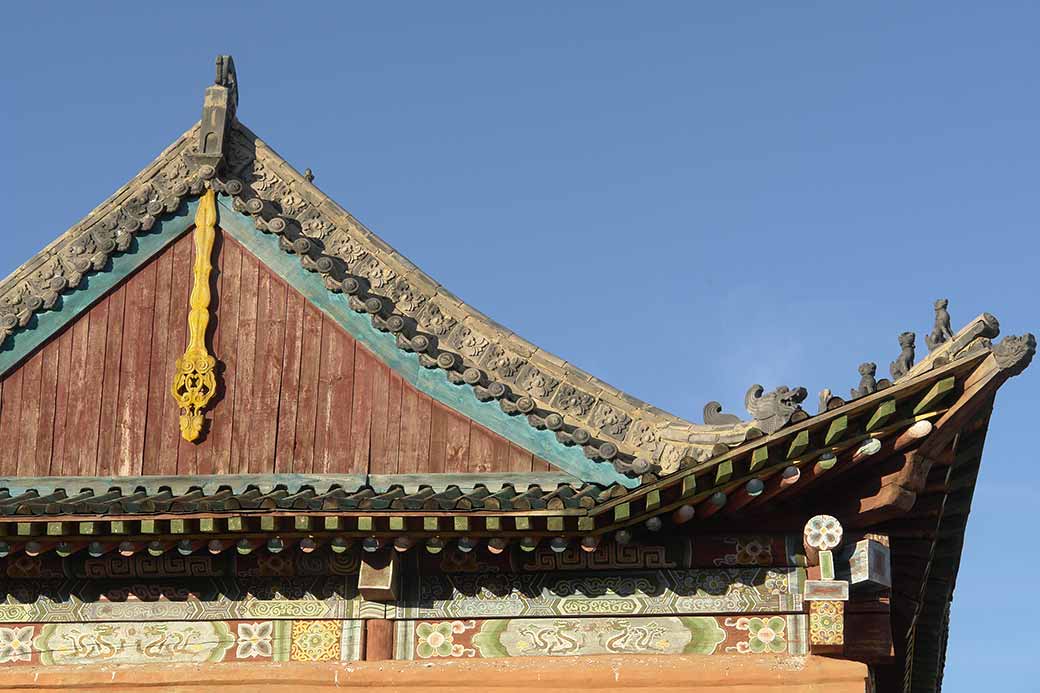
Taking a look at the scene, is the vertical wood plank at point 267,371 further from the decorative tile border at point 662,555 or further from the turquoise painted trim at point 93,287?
the decorative tile border at point 662,555

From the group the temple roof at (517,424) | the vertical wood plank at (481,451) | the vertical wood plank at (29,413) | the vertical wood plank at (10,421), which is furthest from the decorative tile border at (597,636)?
the vertical wood plank at (10,421)

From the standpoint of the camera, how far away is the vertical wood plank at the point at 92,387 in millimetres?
13577

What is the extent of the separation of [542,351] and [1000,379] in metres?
3.65

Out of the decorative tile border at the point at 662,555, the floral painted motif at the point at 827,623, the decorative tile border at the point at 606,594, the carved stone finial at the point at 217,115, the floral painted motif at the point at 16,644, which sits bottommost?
the floral painted motif at the point at 16,644

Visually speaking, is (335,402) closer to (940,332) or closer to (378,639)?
(378,639)

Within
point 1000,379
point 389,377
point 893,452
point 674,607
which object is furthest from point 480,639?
point 1000,379

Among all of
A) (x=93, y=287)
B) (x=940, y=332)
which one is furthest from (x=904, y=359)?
(x=93, y=287)

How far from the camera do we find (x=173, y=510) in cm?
1206

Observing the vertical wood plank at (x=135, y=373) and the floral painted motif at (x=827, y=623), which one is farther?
the vertical wood plank at (x=135, y=373)

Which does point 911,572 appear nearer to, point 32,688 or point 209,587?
point 209,587

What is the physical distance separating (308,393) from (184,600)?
186 centimetres

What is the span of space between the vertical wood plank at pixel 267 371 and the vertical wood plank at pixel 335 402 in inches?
13.1

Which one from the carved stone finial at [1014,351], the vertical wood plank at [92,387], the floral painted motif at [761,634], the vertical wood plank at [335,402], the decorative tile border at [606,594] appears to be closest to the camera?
the carved stone finial at [1014,351]

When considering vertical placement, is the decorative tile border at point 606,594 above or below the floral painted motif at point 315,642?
above
